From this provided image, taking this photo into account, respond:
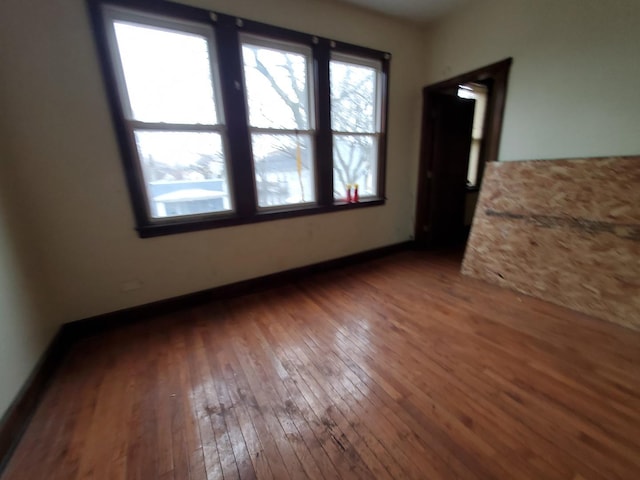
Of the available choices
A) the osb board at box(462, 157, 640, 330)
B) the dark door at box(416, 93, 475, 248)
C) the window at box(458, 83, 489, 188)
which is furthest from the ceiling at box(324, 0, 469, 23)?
the osb board at box(462, 157, 640, 330)

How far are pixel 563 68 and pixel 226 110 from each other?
2.96 m

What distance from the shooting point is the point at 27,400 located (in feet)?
4.53

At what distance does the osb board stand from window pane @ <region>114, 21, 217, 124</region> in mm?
2970

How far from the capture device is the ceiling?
2.64 m

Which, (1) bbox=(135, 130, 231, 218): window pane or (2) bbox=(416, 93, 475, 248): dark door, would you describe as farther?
(2) bbox=(416, 93, 475, 248): dark door

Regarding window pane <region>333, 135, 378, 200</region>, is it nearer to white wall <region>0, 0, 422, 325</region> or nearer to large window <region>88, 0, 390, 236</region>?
large window <region>88, 0, 390, 236</region>

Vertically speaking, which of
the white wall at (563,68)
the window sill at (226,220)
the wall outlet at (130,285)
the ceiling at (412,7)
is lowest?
Answer: the wall outlet at (130,285)

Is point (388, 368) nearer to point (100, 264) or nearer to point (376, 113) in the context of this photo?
point (100, 264)

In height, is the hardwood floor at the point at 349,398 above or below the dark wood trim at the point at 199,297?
below

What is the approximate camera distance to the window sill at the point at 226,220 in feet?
7.08

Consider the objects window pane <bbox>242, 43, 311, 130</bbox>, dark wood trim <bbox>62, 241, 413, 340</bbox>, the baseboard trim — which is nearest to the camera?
the baseboard trim

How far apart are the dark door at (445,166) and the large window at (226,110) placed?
0.88 meters

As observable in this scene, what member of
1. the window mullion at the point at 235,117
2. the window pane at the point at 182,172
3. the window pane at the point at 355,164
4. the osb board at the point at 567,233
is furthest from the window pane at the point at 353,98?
the osb board at the point at 567,233

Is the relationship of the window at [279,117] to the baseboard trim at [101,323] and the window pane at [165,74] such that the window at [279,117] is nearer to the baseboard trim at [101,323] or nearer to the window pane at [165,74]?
the window pane at [165,74]
